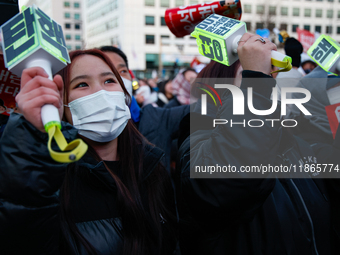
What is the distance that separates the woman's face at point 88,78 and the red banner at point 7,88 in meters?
0.31

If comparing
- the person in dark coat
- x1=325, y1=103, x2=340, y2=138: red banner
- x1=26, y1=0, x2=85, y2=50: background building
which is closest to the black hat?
x1=325, y1=103, x2=340, y2=138: red banner

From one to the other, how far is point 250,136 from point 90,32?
53.5 m

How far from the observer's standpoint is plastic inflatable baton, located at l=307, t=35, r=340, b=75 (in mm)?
2012

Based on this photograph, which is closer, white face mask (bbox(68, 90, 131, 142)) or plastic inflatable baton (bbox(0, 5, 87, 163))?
plastic inflatable baton (bbox(0, 5, 87, 163))

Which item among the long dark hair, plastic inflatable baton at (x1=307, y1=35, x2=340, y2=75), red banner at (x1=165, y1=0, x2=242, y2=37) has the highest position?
red banner at (x1=165, y1=0, x2=242, y2=37)

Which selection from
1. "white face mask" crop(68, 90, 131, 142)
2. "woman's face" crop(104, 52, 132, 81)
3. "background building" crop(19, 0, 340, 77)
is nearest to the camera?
"white face mask" crop(68, 90, 131, 142)

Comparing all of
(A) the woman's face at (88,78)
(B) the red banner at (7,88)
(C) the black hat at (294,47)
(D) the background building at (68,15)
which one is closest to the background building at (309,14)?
(D) the background building at (68,15)

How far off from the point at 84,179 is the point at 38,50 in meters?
0.80

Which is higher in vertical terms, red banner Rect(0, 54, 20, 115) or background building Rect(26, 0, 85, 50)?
background building Rect(26, 0, 85, 50)

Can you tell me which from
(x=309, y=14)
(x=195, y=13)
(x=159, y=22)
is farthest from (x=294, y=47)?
(x=309, y=14)

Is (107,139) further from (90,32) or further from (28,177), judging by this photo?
(90,32)

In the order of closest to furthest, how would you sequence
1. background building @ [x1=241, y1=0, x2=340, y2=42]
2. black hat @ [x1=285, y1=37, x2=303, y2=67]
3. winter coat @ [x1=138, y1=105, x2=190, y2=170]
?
black hat @ [x1=285, y1=37, x2=303, y2=67], winter coat @ [x1=138, y1=105, x2=190, y2=170], background building @ [x1=241, y1=0, x2=340, y2=42]

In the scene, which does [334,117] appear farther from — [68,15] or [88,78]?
[68,15]

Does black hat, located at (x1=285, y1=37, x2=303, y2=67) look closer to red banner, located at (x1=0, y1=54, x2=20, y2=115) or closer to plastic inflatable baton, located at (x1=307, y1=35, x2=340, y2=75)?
plastic inflatable baton, located at (x1=307, y1=35, x2=340, y2=75)
